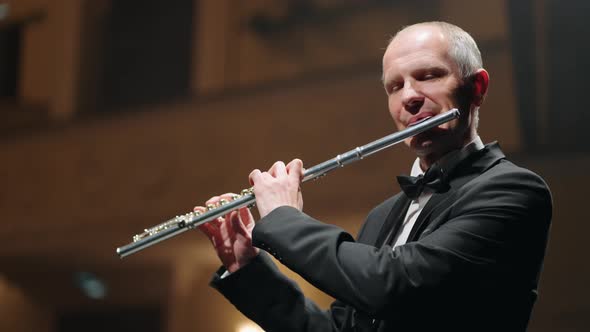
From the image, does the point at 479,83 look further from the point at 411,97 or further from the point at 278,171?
the point at 278,171

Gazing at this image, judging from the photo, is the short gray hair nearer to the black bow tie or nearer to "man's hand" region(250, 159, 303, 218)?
the black bow tie

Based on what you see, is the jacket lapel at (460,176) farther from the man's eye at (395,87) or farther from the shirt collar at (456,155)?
the man's eye at (395,87)

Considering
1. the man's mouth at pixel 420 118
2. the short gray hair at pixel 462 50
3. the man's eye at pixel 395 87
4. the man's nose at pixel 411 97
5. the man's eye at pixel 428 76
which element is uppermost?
the short gray hair at pixel 462 50

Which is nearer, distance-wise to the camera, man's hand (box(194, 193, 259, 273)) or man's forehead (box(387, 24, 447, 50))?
man's forehead (box(387, 24, 447, 50))

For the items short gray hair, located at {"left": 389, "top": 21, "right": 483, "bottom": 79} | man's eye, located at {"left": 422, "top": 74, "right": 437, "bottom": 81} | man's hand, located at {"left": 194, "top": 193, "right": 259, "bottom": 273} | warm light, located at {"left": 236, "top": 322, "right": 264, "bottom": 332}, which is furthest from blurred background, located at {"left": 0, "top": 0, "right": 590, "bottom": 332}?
man's hand, located at {"left": 194, "top": 193, "right": 259, "bottom": 273}

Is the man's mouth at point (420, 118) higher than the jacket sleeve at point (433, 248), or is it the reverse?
the man's mouth at point (420, 118)

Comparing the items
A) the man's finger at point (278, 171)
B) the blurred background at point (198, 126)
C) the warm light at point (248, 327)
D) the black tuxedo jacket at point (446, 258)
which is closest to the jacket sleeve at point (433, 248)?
the black tuxedo jacket at point (446, 258)

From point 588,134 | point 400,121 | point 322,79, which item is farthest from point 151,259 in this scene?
point 400,121

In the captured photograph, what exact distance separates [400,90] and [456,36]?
0.16 meters

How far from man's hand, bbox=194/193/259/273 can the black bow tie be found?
1.20 ft

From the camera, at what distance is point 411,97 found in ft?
5.08

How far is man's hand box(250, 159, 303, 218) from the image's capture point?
4.84ft

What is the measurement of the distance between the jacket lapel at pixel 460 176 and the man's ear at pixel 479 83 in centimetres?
11

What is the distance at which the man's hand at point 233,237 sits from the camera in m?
1.73
